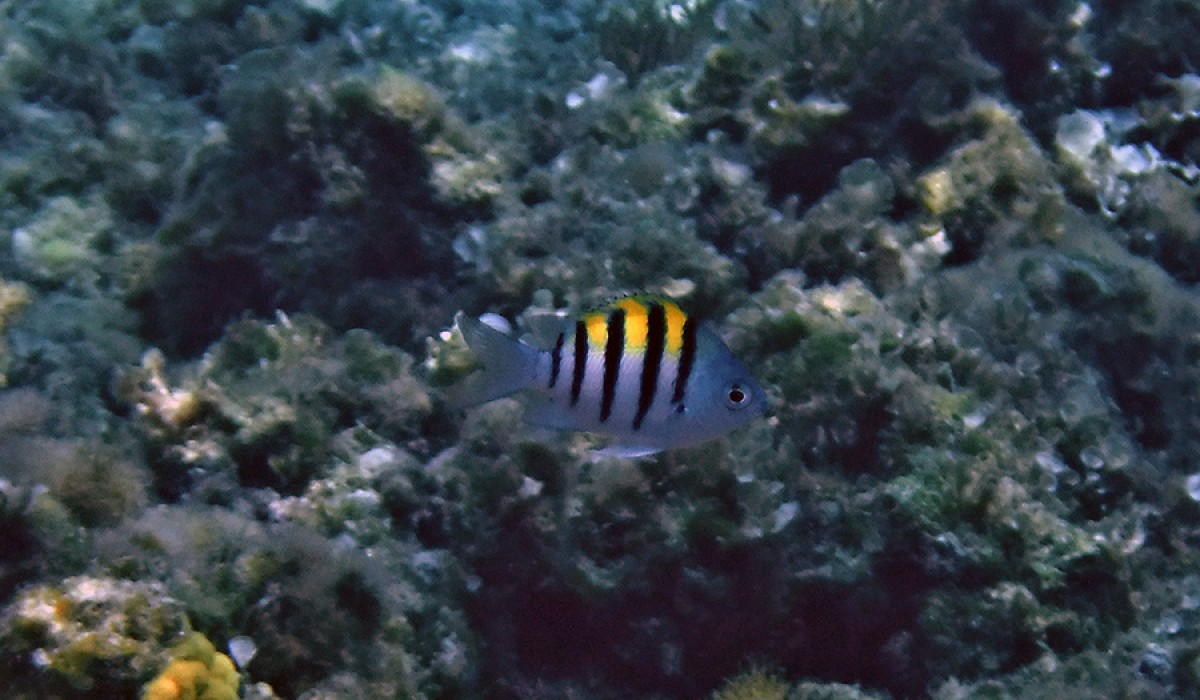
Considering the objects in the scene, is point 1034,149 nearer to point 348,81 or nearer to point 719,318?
point 719,318

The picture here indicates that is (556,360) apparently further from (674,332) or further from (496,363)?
(674,332)

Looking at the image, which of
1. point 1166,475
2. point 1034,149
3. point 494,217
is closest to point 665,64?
point 494,217

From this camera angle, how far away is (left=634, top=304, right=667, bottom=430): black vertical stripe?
6.95ft

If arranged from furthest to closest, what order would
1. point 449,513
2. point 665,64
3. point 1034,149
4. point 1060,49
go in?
point 665,64 → point 1060,49 → point 1034,149 → point 449,513

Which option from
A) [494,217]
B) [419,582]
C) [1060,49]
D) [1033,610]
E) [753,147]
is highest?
[1060,49]

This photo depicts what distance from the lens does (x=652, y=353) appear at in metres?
2.12

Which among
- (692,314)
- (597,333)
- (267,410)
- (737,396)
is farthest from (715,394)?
(267,410)

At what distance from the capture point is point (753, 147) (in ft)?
16.1

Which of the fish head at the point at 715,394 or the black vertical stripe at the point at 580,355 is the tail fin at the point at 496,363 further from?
the fish head at the point at 715,394

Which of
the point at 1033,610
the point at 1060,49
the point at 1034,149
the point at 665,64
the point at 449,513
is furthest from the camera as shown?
the point at 665,64

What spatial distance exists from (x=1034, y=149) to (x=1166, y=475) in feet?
6.28

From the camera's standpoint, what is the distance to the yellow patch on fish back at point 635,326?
82.9 inches

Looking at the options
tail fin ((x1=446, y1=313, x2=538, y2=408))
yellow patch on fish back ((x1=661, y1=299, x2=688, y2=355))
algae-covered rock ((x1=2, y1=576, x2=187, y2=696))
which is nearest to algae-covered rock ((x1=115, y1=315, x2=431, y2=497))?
algae-covered rock ((x1=2, y1=576, x2=187, y2=696))

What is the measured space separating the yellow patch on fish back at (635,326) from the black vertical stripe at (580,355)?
0.11m
